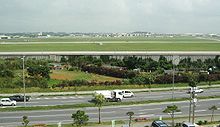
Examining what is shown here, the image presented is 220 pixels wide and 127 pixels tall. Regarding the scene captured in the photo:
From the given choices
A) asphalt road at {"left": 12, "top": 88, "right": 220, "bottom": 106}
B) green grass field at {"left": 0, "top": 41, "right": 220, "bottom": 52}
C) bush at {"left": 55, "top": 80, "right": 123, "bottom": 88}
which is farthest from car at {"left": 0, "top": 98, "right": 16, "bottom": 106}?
green grass field at {"left": 0, "top": 41, "right": 220, "bottom": 52}

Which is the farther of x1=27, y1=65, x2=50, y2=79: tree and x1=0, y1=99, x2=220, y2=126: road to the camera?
x1=27, y1=65, x2=50, y2=79: tree

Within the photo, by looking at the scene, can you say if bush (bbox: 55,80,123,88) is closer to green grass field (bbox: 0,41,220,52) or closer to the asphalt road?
the asphalt road

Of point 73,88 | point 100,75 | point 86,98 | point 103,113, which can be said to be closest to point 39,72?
point 73,88

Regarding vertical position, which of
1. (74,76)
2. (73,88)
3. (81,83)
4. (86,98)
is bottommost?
(86,98)

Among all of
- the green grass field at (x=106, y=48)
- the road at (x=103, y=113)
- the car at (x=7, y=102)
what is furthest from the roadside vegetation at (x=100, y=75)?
the green grass field at (x=106, y=48)

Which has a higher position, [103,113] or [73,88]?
[73,88]

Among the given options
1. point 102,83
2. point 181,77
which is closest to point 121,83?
point 102,83

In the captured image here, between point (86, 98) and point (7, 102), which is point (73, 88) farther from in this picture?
point (7, 102)

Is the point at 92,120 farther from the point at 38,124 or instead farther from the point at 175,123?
the point at 175,123

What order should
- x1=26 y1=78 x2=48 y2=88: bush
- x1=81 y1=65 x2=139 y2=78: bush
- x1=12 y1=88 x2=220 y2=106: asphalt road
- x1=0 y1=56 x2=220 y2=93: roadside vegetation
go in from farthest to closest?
x1=81 y1=65 x2=139 y2=78: bush < x1=0 y1=56 x2=220 y2=93: roadside vegetation < x1=26 y1=78 x2=48 y2=88: bush < x1=12 y1=88 x2=220 y2=106: asphalt road

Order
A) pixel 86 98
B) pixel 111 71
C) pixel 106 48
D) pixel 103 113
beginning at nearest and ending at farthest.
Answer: pixel 103 113 → pixel 86 98 → pixel 111 71 → pixel 106 48
